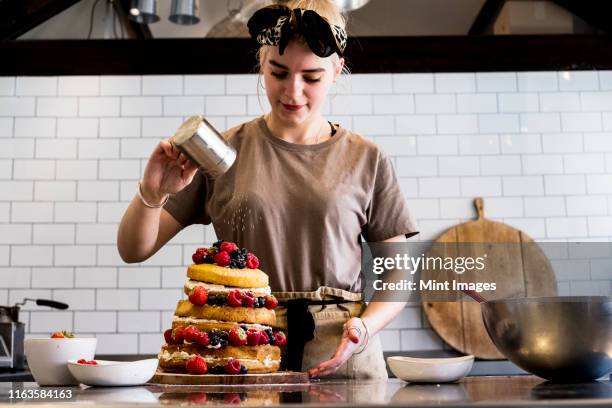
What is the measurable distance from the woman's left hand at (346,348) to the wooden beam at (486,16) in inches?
124

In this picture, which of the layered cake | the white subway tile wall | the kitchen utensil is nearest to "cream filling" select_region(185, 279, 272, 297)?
the layered cake

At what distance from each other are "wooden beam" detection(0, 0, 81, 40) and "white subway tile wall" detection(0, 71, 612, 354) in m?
0.29

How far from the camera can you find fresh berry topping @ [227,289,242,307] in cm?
143

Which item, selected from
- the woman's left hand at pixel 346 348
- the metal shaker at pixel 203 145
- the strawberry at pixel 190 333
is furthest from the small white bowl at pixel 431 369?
the metal shaker at pixel 203 145

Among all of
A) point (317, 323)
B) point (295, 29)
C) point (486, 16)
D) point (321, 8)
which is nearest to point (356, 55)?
point (486, 16)

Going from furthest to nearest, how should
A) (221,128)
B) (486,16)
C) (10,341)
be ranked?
(486,16) → (221,128) → (10,341)

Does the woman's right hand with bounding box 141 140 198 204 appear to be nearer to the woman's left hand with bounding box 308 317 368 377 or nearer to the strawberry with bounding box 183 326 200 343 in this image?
the strawberry with bounding box 183 326 200 343

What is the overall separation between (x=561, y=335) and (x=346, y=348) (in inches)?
17.5

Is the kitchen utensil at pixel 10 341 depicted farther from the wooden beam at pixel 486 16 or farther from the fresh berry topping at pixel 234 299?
the wooden beam at pixel 486 16

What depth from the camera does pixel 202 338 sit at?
1383 mm

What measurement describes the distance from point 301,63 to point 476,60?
2.40 metres

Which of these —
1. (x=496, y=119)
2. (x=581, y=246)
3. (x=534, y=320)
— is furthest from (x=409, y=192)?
(x=534, y=320)

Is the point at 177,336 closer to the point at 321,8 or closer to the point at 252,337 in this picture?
the point at 252,337

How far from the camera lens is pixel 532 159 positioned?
12.6ft
